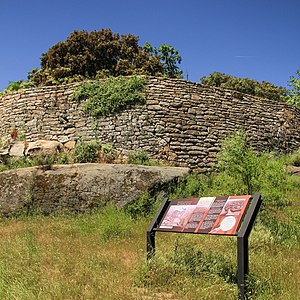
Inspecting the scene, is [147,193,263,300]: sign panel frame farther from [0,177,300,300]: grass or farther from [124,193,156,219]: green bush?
[124,193,156,219]: green bush

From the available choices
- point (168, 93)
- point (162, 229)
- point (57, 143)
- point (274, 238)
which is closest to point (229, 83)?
point (168, 93)

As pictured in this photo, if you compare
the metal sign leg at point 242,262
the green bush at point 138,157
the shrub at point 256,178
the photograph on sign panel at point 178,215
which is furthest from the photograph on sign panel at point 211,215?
the green bush at point 138,157

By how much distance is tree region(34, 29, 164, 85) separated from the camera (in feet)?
59.5

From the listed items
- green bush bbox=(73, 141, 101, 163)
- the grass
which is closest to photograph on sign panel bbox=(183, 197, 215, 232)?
the grass

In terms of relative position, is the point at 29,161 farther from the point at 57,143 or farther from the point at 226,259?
the point at 226,259

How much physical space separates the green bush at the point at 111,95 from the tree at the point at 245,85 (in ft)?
35.0

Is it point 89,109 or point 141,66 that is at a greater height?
point 141,66

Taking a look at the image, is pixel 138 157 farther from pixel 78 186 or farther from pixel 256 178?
pixel 256 178

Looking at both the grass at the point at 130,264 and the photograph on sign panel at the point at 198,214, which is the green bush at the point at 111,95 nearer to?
the grass at the point at 130,264

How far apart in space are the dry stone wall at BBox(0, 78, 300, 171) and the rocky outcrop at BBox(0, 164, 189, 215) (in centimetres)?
262

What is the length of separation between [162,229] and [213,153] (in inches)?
306

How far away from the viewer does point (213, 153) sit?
1277cm

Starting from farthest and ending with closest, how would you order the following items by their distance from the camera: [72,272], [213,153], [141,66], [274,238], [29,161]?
1. [141,66]
2. [213,153]
3. [29,161]
4. [274,238]
5. [72,272]

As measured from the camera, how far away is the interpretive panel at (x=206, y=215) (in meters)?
4.52
